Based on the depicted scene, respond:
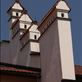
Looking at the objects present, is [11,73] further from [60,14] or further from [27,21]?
[27,21]

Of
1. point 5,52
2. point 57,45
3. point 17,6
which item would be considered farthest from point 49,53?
point 17,6

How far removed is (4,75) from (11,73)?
0.31m

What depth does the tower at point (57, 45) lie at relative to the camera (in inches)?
698

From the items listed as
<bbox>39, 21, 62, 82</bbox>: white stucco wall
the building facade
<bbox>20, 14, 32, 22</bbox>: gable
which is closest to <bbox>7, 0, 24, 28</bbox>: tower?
<bbox>20, 14, 32, 22</bbox>: gable

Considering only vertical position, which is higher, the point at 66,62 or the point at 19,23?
the point at 19,23

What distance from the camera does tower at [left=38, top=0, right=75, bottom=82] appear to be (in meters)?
17.7

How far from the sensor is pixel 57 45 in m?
18.3

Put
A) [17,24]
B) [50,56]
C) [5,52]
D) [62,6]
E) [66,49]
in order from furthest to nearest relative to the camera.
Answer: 1. [5,52]
2. [17,24]
3. [62,6]
4. [50,56]
5. [66,49]

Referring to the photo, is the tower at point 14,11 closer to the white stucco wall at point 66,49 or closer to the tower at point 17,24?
the tower at point 17,24

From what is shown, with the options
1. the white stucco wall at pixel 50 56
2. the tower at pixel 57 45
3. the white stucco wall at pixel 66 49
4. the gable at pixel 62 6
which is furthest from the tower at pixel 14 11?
the white stucco wall at pixel 66 49

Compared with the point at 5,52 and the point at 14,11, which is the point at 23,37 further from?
the point at 14,11

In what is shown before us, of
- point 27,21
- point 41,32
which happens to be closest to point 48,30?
point 41,32

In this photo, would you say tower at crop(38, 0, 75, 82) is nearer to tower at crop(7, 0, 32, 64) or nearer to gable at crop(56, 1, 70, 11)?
gable at crop(56, 1, 70, 11)

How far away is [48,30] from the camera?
19469 mm
